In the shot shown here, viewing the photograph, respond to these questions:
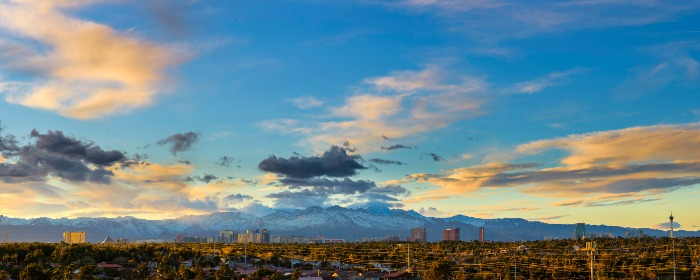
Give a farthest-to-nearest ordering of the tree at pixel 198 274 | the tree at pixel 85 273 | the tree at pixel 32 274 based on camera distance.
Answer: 1. the tree at pixel 198 274
2. the tree at pixel 32 274
3. the tree at pixel 85 273

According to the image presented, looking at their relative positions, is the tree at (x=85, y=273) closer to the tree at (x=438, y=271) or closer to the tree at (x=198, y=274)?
the tree at (x=198, y=274)

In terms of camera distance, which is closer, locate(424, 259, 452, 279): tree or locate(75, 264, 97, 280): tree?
locate(75, 264, 97, 280): tree

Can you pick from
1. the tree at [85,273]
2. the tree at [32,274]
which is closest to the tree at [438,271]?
the tree at [85,273]

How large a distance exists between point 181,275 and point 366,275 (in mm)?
54636

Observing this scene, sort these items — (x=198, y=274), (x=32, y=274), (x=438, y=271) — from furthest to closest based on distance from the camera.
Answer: (x=198, y=274), (x=32, y=274), (x=438, y=271)

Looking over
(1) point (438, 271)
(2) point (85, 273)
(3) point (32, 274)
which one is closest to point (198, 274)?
(2) point (85, 273)

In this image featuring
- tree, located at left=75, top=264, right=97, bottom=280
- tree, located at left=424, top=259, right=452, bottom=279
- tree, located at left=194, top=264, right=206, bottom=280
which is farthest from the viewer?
tree, located at left=194, top=264, right=206, bottom=280

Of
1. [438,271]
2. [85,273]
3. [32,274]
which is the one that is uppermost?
[438,271]

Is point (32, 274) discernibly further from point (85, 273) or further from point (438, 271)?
point (438, 271)

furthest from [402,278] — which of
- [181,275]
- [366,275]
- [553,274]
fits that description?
[181,275]

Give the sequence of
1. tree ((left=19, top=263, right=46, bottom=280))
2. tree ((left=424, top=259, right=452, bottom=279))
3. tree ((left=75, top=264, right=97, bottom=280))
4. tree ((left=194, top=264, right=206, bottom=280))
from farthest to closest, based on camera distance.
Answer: tree ((left=194, top=264, right=206, bottom=280)) → tree ((left=19, top=263, right=46, bottom=280)) → tree ((left=424, top=259, right=452, bottom=279)) → tree ((left=75, top=264, right=97, bottom=280))

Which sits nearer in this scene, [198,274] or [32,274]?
[32,274]

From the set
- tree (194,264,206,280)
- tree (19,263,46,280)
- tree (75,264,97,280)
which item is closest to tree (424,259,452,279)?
tree (194,264,206,280)

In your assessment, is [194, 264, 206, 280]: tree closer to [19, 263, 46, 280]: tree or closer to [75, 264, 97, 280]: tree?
[75, 264, 97, 280]: tree
